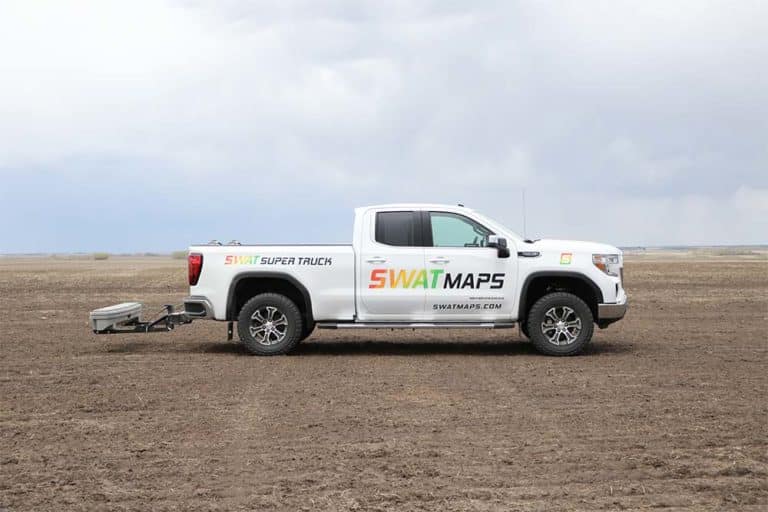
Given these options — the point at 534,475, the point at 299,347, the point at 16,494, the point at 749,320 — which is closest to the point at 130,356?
the point at 299,347

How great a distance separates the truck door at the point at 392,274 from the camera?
39.0ft

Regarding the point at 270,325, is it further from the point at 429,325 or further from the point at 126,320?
the point at 126,320

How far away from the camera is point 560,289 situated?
488 inches

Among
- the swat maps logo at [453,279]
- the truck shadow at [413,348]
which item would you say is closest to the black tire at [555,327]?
the truck shadow at [413,348]

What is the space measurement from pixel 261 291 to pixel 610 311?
5001 millimetres

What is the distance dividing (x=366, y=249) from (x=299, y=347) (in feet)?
7.68

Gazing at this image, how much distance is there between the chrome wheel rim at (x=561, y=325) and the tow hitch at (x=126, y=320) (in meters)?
5.10

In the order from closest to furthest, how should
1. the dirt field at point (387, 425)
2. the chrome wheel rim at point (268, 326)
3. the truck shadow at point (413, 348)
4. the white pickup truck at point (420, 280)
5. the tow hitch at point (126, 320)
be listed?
the dirt field at point (387, 425)
the white pickup truck at point (420, 280)
the chrome wheel rim at point (268, 326)
the tow hitch at point (126, 320)
the truck shadow at point (413, 348)

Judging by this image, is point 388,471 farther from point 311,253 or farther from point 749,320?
point 749,320

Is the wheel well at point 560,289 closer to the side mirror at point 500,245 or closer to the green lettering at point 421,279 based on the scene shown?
the side mirror at point 500,245

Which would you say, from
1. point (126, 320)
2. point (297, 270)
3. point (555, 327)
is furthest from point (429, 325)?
point (126, 320)

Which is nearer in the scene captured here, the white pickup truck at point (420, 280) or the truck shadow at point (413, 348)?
the white pickup truck at point (420, 280)

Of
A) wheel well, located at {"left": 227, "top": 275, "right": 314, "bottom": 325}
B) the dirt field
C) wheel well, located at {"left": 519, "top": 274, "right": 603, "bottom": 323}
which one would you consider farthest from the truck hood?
wheel well, located at {"left": 227, "top": 275, "right": 314, "bottom": 325}

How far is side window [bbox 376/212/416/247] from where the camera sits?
1202 centimetres
